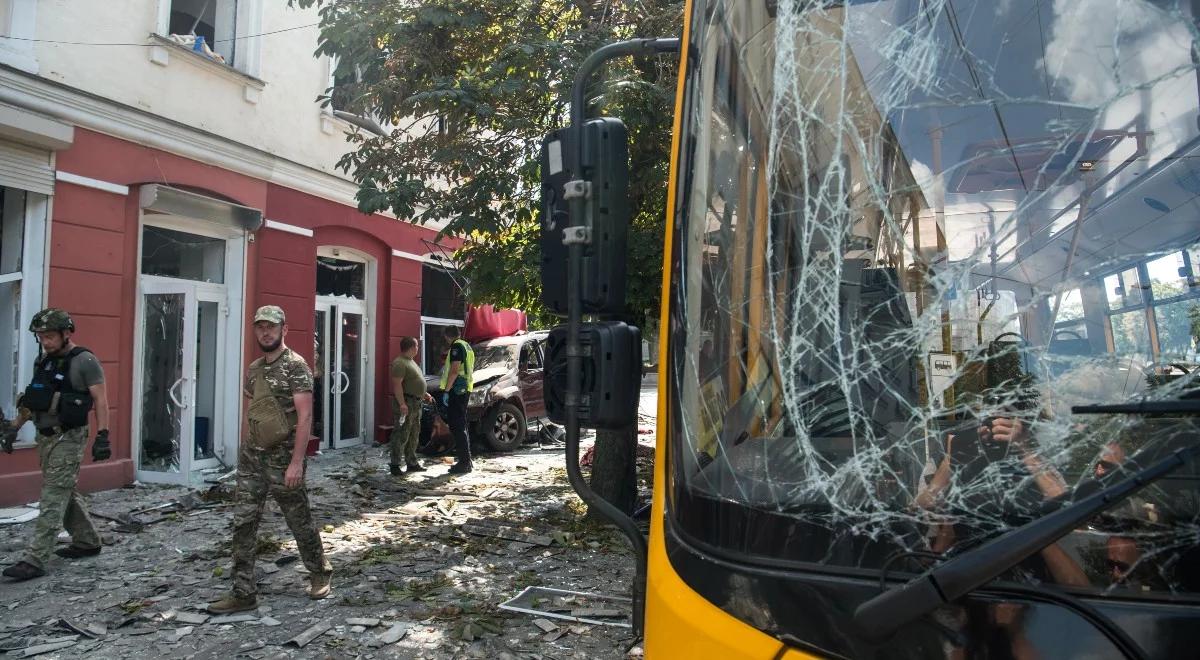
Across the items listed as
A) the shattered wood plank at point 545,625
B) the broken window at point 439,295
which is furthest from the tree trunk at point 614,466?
the broken window at point 439,295

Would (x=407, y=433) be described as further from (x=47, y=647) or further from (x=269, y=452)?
(x=47, y=647)

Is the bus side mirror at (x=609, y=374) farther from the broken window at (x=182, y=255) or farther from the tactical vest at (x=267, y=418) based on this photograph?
the broken window at (x=182, y=255)

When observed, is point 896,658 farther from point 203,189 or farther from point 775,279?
point 203,189

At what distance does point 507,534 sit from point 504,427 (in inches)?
202

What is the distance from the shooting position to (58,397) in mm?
5559

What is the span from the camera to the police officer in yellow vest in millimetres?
9727

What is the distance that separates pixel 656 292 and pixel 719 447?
17.3 ft

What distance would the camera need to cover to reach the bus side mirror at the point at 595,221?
2.17m

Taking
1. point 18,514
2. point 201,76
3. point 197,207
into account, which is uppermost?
point 201,76

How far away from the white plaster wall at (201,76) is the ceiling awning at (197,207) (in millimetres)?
911

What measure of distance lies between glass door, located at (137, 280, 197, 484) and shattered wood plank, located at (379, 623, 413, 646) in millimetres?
5540

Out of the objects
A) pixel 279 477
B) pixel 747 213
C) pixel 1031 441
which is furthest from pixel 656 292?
pixel 1031 441

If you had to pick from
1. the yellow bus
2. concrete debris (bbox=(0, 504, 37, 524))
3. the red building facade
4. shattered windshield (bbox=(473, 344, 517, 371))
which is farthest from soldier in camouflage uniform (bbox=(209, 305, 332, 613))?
shattered windshield (bbox=(473, 344, 517, 371))

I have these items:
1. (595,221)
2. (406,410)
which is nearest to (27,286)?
(406,410)
